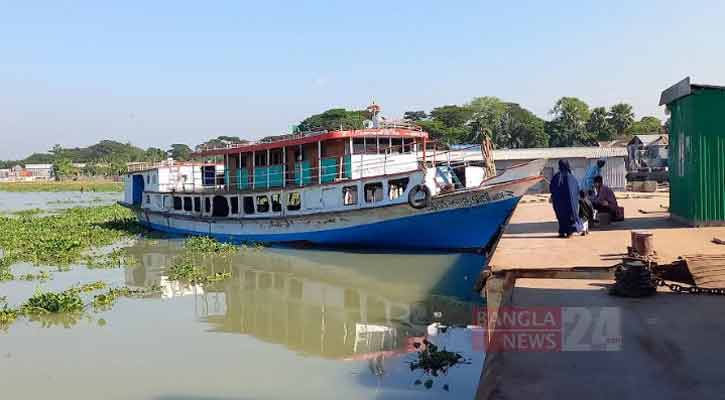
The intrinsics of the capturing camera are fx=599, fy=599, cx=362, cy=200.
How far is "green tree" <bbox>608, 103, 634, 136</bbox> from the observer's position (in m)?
54.9

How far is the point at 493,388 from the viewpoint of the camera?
351 centimetres

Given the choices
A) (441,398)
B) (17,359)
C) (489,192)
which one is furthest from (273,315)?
(489,192)

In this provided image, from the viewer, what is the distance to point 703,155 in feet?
30.9

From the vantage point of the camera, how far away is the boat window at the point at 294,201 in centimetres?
1814

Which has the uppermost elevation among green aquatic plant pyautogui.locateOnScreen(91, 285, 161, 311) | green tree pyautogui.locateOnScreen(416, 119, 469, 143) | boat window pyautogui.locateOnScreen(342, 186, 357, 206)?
green tree pyautogui.locateOnScreen(416, 119, 469, 143)

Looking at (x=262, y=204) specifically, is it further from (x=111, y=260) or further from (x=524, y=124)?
(x=524, y=124)

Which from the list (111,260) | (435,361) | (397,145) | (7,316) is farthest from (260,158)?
(435,361)

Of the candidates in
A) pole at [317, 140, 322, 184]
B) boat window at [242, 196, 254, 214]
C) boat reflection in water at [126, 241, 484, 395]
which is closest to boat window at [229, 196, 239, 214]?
boat window at [242, 196, 254, 214]

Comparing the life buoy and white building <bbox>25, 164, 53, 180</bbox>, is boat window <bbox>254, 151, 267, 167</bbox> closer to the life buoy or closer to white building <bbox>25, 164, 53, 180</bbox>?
the life buoy

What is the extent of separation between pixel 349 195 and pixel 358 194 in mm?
735

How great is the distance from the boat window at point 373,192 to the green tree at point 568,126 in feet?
143

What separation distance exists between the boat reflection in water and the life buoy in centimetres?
138

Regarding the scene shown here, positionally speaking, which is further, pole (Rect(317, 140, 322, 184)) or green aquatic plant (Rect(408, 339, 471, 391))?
pole (Rect(317, 140, 322, 184))

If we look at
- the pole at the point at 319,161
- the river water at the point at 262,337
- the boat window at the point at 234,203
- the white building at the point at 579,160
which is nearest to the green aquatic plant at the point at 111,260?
the river water at the point at 262,337
